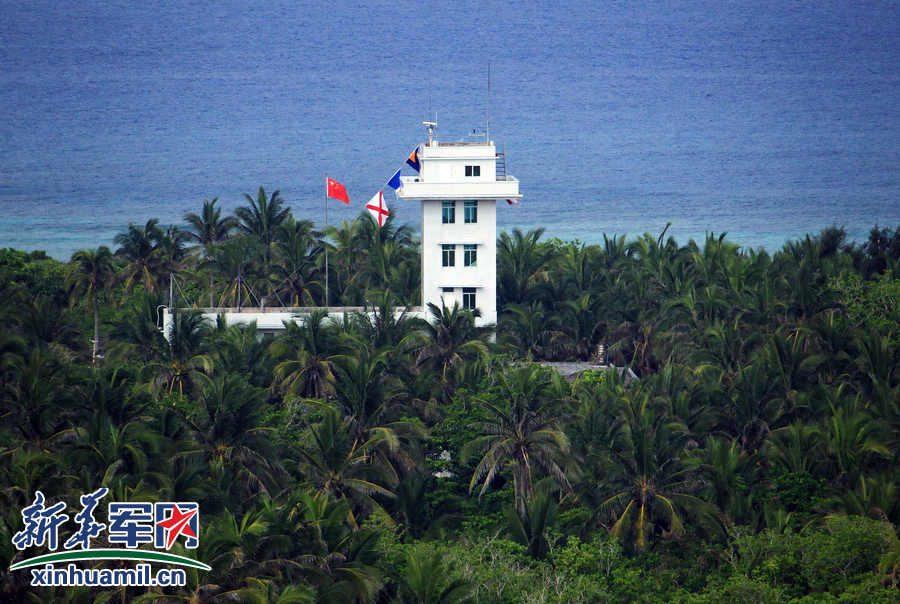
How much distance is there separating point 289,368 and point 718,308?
2251 centimetres

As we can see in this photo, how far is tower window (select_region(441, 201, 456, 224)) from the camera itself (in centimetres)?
6744

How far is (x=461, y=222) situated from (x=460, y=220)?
0.12 meters

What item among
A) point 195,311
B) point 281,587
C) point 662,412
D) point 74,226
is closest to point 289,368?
point 195,311

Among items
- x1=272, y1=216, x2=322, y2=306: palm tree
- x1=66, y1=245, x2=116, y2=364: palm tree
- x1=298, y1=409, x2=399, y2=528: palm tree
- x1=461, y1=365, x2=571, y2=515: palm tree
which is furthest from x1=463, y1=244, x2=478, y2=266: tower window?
x1=298, y1=409, x2=399, y2=528: palm tree

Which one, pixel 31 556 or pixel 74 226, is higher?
pixel 74 226

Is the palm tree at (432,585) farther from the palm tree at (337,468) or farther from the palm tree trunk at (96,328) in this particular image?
the palm tree trunk at (96,328)

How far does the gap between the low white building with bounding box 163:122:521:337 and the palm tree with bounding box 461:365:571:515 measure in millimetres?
19986

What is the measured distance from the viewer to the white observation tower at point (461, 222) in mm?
67125

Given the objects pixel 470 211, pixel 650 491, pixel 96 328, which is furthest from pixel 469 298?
pixel 650 491

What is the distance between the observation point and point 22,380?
43.7 meters

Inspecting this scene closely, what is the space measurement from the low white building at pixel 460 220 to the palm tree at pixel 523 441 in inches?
787

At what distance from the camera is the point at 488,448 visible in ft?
153

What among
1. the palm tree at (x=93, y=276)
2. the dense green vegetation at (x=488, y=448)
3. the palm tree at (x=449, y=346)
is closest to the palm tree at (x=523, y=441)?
the dense green vegetation at (x=488, y=448)

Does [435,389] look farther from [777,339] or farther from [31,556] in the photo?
[31,556]
